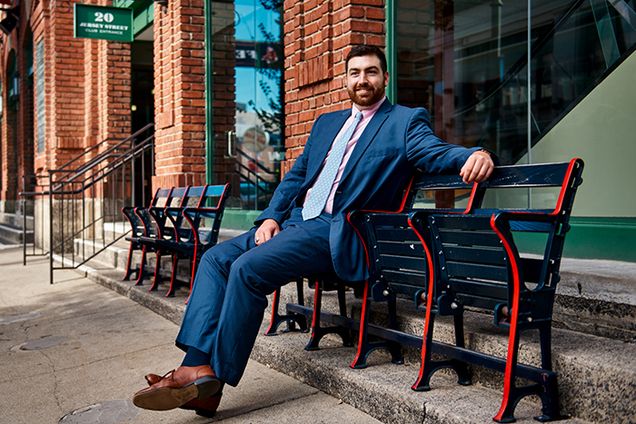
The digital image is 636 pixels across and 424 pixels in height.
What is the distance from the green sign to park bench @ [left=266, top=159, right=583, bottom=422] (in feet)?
27.5

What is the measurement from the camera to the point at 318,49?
617 cm

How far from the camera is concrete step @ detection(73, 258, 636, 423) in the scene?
292 cm

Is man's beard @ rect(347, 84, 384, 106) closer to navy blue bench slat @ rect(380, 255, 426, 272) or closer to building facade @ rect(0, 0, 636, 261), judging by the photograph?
navy blue bench slat @ rect(380, 255, 426, 272)

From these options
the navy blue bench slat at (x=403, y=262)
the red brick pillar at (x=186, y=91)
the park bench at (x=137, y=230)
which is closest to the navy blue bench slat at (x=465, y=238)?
the navy blue bench slat at (x=403, y=262)

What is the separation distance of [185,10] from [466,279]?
679 centimetres

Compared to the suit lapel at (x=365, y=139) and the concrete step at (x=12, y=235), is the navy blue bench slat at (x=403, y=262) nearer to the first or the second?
the suit lapel at (x=365, y=139)

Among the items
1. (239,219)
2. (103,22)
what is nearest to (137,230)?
(239,219)

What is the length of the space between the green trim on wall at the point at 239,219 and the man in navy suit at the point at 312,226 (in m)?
3.97

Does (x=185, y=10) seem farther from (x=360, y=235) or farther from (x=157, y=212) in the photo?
(x=360, y=235)

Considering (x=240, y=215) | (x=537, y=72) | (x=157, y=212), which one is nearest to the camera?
(x=537, y=72)

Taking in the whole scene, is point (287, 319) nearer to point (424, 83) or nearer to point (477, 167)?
point (477, 167)

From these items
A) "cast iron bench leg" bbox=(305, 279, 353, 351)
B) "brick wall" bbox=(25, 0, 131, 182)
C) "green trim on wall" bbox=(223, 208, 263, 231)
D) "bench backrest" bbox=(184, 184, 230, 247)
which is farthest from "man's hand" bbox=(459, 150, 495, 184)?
"brick wall" bbox=(25, 0, 131, 182)

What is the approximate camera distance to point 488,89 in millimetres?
5652

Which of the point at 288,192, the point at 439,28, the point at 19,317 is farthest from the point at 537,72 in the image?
the point at 19,317
